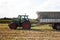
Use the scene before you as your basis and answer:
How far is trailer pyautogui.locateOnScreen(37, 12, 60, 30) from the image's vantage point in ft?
83.3

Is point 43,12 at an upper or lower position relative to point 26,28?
upper

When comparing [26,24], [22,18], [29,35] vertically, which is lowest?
[29,35]

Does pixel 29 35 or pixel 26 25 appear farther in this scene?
pixel 26 25

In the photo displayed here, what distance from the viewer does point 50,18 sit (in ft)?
84.0

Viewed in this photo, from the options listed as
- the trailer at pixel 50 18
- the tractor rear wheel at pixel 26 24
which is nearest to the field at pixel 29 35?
the trailer at pixel 50 18

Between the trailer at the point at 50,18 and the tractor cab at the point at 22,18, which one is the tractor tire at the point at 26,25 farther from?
the trailer at the point at 50,18

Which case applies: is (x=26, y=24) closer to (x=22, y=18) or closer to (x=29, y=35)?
(x=22, y=18)

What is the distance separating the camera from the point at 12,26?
2786cm

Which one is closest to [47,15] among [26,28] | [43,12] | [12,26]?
[43,12]

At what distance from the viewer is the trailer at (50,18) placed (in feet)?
83.3

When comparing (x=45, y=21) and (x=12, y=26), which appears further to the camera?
(x=12, y=26)

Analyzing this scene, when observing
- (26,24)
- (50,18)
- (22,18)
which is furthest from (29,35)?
(22,18)

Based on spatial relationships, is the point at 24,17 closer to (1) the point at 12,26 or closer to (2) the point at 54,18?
(1) the point at 12,26

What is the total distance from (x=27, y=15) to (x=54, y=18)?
3.96 metres
